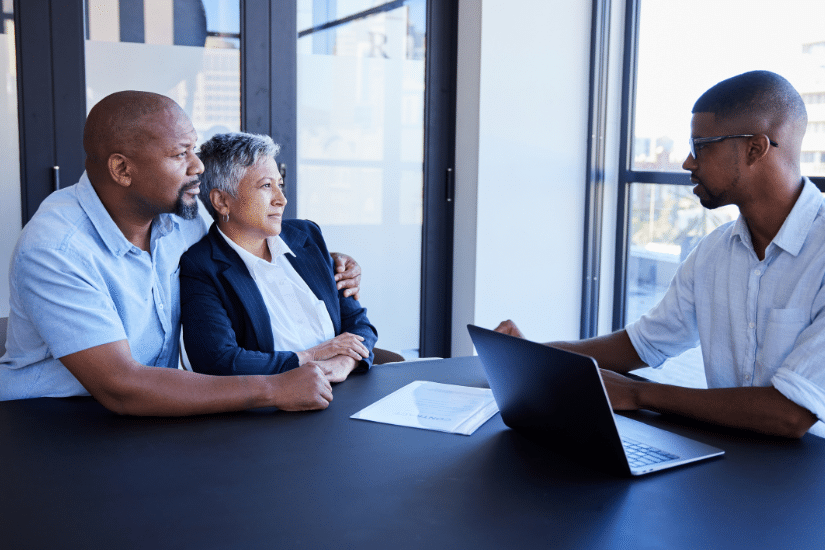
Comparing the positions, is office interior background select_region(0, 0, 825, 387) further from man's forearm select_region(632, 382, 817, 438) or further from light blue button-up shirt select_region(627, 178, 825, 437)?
man's forearm select_region(632, 382, 817, 438)

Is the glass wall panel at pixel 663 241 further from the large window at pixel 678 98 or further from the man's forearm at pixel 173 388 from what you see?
the man's forearm at pixel 173 388

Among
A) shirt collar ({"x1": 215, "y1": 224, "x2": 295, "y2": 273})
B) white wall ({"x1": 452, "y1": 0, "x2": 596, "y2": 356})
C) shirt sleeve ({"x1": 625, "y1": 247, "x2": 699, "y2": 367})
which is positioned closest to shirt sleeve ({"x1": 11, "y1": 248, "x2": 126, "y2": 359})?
shirt collar ({"x1": 215, "y1": 224, "x2": 295, "y2": 273})

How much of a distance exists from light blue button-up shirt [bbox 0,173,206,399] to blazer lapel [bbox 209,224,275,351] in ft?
0.42

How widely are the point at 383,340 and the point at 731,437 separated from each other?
287cm

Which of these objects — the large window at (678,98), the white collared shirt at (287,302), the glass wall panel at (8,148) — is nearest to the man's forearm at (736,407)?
the white collared shirt at (287,302)

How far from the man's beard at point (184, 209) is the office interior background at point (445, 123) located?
1701mm

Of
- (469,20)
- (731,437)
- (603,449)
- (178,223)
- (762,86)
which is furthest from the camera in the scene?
(469,20)

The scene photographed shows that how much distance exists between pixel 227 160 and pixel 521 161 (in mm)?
2140

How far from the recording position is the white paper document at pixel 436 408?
4.77ft

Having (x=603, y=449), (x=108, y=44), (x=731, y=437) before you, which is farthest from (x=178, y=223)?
(x=108, y=44)

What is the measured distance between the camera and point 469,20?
12.9 feet

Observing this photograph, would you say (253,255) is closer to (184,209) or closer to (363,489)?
(184,209)

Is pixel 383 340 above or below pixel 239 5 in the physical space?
below

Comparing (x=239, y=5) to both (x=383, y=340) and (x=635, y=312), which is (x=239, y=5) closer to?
(x=383, y=340)
